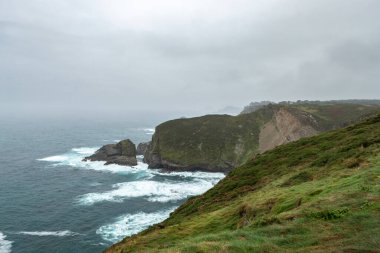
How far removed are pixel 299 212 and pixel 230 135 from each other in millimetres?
116456

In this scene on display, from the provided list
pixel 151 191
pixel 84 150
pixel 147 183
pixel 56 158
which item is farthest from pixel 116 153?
pixel 151 191

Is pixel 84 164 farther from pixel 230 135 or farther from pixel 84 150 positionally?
pixel 230 135

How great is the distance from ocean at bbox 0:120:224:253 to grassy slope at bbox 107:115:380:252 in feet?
82.5

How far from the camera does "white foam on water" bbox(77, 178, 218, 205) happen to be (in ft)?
259

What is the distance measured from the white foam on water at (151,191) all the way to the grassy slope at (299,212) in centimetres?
4054

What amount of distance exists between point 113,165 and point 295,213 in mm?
105763

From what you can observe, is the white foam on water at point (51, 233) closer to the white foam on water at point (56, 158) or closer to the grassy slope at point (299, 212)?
the grassy slope at point (299, 212)

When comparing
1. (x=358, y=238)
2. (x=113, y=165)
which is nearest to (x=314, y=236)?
(x=358, y=238)

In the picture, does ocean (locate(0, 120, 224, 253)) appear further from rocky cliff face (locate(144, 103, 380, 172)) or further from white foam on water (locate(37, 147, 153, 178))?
rocky cliff face (locate(144, 103, 380, 172))

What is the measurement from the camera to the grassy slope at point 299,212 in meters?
14.2

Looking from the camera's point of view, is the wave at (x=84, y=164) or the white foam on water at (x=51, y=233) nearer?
the white foam on water at (x=51, y=233)

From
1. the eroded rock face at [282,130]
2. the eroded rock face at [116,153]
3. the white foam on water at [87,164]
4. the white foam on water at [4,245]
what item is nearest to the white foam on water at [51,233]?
the white foam on water at [4,245]

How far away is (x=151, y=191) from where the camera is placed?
85.9 meters

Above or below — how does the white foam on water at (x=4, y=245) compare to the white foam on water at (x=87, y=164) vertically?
below
